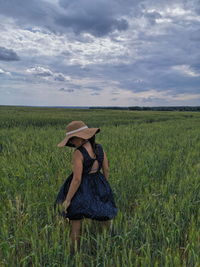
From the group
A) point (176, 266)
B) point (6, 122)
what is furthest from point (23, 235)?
point (6, 122)

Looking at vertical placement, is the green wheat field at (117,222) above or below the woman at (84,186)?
below

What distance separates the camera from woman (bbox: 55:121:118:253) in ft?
6.63

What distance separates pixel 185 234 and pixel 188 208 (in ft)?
1.20

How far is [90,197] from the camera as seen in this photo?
6.86ft

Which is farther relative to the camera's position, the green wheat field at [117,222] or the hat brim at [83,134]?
the hat brim at [83,134]

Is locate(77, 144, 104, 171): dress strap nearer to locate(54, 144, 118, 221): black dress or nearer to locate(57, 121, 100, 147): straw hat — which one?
locate(54, 144, 118, 221): black dress

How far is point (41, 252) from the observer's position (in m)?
1.81

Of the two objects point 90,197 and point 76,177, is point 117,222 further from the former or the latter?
point 76,177

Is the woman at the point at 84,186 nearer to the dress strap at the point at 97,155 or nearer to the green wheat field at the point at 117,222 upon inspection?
the dress strap at the point at 97,155

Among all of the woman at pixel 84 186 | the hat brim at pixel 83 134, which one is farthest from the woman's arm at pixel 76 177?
the hat brim at pixel 83 134

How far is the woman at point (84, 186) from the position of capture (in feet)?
6.63

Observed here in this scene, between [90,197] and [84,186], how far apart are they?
119mm

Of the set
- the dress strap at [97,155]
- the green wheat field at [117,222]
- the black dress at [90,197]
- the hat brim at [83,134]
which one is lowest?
the green wheat field at [117,222]

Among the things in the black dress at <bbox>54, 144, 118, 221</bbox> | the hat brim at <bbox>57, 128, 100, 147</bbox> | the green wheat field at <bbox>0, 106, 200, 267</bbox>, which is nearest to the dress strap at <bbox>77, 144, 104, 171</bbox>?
the black dress at <bbox>54, 144, 118, 221</bbox>
